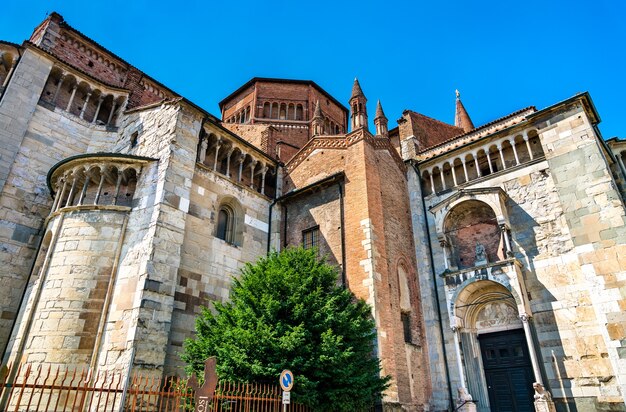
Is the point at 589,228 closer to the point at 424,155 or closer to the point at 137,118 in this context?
the point at 424,155

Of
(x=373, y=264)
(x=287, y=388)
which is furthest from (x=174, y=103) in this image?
(x=287, y=388)

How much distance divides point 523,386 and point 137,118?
17.8 m

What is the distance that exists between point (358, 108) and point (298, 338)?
36.6ft

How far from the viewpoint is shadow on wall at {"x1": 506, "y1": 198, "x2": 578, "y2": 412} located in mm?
12688

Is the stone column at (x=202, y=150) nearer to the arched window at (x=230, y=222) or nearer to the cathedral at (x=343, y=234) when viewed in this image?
the cathedral at (x=343, y=234)

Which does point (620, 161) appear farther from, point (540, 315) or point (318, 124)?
point (318, 124)

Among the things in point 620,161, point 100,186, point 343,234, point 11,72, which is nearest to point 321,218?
point 343,234

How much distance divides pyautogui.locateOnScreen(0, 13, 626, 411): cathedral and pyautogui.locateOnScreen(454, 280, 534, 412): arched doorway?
5 centimetres

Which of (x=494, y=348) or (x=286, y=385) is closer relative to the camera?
(x=286, y=385)

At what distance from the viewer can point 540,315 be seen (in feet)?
45.0

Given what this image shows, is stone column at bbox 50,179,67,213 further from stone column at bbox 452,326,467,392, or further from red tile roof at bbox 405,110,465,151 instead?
red tile roof at bbox 405,110,465,151

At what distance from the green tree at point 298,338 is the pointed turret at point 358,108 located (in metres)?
7.33

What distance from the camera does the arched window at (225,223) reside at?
16359 millimetres

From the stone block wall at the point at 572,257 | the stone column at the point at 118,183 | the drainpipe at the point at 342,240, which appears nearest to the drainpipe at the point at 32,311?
the stone column at the point at 118,183
